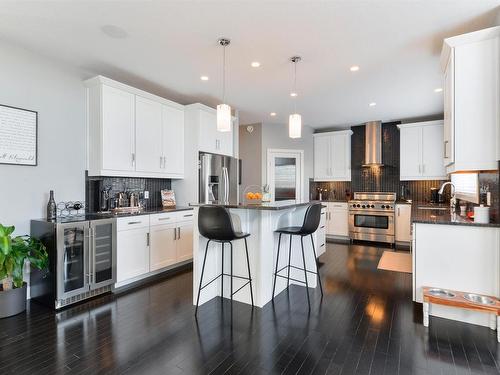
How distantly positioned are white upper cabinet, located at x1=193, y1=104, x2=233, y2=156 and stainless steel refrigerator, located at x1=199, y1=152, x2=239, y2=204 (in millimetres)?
113

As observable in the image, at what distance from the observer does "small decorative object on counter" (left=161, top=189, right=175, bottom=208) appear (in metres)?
4.52

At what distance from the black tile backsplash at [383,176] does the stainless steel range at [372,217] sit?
613 millimetres

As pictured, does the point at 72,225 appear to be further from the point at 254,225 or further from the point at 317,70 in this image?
the point at 317,70

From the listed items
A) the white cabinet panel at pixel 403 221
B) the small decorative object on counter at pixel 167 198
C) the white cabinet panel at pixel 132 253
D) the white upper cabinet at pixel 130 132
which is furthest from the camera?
the white cabinet panel at pixel 403 221

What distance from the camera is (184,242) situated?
4.19m

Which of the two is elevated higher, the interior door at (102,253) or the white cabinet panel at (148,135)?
the white cabinet panel at (148,135)

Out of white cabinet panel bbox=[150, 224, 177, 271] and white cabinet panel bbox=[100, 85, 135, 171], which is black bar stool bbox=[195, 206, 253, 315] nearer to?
white cabinet panel bbox=[150, 224, 177, 271]

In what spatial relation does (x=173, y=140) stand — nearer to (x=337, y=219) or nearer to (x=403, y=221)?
(x=337, y=219)

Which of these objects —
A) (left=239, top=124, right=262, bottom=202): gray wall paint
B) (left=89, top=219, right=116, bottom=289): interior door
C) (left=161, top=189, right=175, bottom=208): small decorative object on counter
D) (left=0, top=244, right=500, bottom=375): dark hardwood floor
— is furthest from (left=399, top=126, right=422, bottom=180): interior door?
(left=89, top=219, right=116, bottom=289): interior door

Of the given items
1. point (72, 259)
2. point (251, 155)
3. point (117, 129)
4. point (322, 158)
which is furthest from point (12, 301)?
point (322, 158)

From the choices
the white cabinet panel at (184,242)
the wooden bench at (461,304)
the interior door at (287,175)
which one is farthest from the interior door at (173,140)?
the wooden bench at (461,304)

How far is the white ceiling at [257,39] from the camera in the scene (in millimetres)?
2336

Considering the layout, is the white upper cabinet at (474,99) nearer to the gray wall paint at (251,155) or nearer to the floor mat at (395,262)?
the floor mat at (395,262)

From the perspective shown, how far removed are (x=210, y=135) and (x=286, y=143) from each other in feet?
7.93
